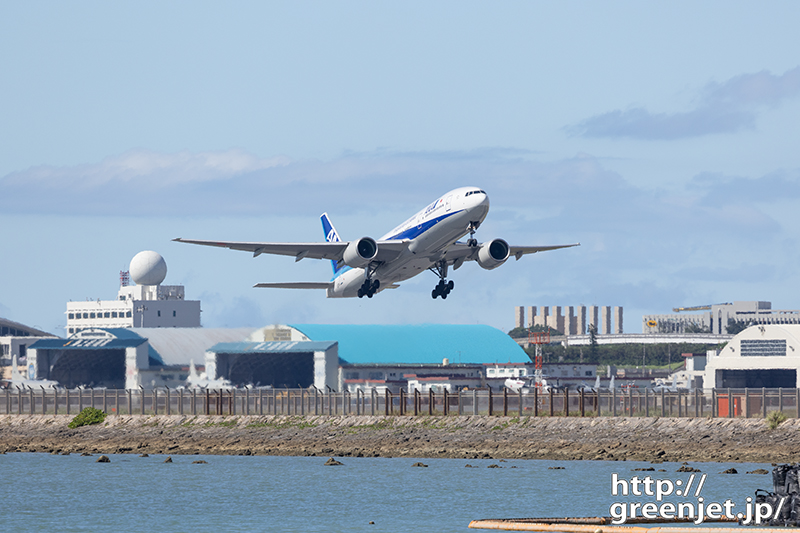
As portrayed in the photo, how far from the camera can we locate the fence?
7738 cm

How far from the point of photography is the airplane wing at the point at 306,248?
2768 inches

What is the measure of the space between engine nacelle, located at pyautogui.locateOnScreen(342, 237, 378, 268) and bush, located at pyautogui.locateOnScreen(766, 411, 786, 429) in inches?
1036

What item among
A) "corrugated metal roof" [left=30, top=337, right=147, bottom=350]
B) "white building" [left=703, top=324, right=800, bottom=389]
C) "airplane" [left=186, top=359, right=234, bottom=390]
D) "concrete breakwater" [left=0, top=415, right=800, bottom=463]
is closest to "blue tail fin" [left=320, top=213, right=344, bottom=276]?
"concrete breakwater" [left=0, top=415, right=800, bottom=463]

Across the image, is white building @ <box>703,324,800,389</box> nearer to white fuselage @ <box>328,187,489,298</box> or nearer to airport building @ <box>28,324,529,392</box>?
airport building @ <box>28,324,529,392</box>

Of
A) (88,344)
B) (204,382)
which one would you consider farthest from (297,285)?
(88,344)

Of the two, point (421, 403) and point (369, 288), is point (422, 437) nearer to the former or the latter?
point (421, 403)

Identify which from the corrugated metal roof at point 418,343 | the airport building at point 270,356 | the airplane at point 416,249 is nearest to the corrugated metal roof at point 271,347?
the airport building at point 270,356

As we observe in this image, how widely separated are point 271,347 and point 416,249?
74249 millimetres

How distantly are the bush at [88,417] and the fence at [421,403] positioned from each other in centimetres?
83

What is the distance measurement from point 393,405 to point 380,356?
6423 centimetres

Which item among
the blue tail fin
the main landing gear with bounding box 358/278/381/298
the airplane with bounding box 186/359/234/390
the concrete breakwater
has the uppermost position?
the blue tail fin

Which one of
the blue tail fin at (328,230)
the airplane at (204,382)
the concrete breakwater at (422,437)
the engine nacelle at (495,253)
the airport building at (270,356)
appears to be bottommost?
the concrete breakwater at (422,437)

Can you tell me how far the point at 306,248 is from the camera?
238 feet

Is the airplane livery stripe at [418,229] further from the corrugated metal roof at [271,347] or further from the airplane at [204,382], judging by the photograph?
the corrugated metal roof at [271,347]
